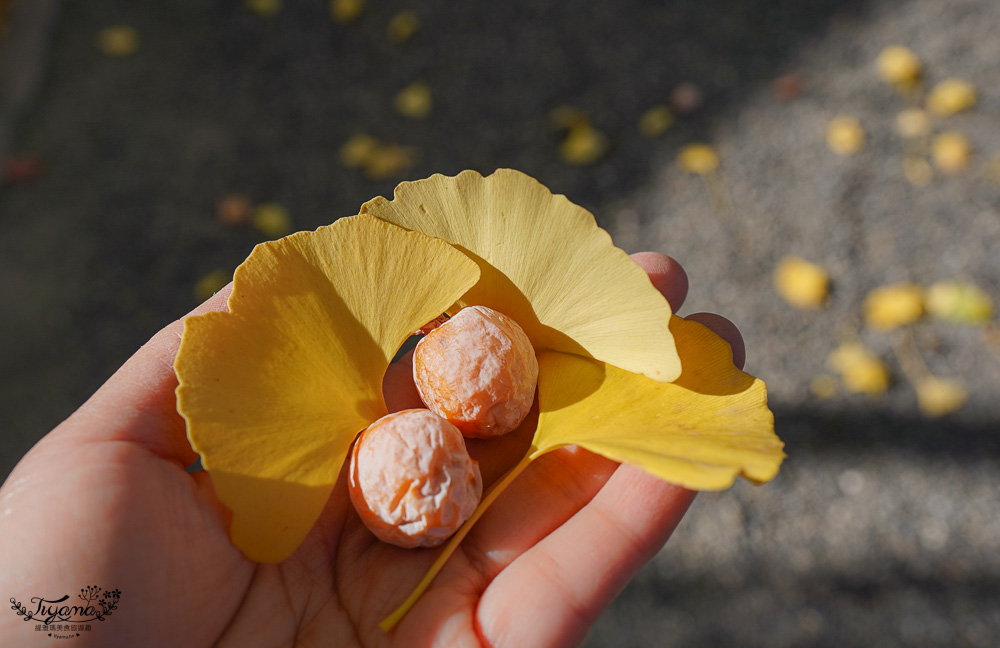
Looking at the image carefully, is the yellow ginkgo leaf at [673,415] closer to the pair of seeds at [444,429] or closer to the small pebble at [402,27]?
the pair of seeds at [444,429]

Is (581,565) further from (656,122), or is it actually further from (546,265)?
(656,122)

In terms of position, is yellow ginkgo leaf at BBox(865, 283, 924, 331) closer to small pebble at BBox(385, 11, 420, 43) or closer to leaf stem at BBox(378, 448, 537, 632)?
leaf stem at BBox(378, 448, 537, 632)

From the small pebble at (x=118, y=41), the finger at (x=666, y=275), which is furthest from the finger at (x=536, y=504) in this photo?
the small pebble at (x=118, y=41)

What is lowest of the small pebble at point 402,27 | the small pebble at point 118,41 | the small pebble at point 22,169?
the small pebble at point 402,27

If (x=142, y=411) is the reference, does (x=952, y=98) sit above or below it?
below

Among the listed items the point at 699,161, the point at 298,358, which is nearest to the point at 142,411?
the point at 298,358
